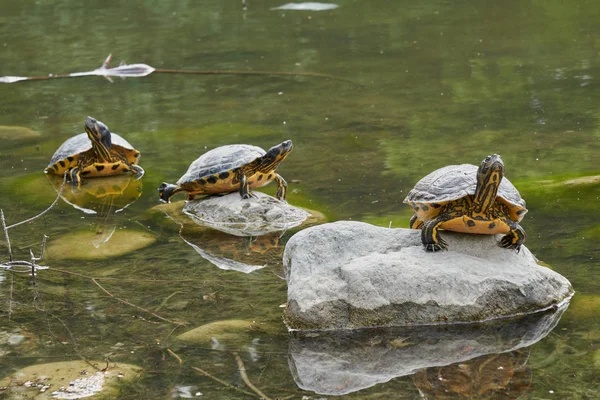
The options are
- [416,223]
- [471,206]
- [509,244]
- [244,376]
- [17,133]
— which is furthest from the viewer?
[17,133]

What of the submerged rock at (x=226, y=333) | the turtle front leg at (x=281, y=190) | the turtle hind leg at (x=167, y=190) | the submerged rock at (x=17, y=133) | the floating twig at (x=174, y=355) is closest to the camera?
the floating twig at (x=174, y=355)

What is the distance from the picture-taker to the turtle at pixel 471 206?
467 cm

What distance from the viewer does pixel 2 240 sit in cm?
629

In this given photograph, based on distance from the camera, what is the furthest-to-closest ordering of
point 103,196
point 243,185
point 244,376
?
point 103,196, point 243,185, point 244,376

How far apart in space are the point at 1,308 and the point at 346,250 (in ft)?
6.52

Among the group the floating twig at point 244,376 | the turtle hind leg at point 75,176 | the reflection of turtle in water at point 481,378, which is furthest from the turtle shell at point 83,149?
the reflection of turtle in water at point 481,378

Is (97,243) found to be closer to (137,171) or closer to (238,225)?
(238,225)

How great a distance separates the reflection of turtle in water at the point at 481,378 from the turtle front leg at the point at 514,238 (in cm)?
74

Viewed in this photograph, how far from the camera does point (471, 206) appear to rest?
473 cm

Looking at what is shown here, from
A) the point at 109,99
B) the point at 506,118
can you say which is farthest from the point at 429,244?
the point at 109,99

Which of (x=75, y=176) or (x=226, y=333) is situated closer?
(x=226, y=333)

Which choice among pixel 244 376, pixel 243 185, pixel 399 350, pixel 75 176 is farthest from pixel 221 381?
pixel 75 176

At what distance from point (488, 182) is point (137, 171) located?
4.53m

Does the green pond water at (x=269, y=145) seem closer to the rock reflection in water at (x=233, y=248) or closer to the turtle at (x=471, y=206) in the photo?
the rock reflection in water at (x=233, y=248)
